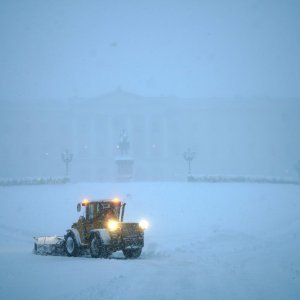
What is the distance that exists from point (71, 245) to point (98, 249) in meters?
1.88

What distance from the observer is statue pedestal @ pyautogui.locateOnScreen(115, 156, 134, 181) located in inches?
2153

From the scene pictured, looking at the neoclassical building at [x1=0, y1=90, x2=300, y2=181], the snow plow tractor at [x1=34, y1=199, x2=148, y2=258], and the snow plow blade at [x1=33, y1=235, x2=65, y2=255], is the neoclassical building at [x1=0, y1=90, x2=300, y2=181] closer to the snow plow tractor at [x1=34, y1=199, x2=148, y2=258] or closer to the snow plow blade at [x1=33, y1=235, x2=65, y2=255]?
the snow plow blade at [x1=33, y1=235, x2=65, y2=255]

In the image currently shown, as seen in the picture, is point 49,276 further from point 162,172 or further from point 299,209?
point 162,172

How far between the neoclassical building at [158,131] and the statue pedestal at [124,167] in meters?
39.1

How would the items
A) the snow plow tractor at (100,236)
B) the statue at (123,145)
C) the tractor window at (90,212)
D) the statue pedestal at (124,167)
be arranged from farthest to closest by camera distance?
the statue at (123,145)
the statue pedestal at (124,167)
the tractor window at (90,212)
the snow plow tractor at (100,236)

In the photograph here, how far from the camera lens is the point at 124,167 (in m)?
55.2

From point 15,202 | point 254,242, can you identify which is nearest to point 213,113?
point 15,202

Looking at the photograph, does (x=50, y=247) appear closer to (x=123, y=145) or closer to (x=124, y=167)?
(x=124, y=167)

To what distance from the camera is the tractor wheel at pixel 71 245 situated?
1828 centimetres

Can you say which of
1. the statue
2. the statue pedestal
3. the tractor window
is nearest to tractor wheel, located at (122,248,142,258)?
the tractor window

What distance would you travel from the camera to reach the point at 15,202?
34.1m

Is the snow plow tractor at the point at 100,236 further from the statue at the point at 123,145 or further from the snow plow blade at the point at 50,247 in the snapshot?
the statue at the point at 123,145

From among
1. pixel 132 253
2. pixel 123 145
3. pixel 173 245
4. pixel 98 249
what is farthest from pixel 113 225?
pixel 123 145

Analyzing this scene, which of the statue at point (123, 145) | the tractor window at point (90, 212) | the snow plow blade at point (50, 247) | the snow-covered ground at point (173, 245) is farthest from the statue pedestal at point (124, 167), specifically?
the tractor window at point (90, 212)
